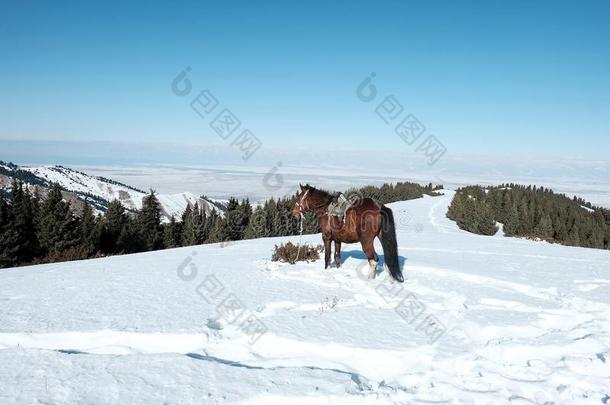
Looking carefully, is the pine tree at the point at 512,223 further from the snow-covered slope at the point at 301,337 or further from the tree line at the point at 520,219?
the snow-covered slope at the point at 301,337

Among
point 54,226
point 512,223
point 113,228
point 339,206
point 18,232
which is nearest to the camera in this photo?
point 339,206

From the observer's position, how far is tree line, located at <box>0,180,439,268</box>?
107 ft

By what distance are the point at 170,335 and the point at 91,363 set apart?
983 mm

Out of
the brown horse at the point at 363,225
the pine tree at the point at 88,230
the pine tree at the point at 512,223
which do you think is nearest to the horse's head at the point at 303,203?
the brown horse at the point at 363,225

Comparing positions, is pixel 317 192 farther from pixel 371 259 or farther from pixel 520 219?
pixel 520 219

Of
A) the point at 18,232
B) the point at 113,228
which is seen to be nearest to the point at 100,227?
the point at 113,228

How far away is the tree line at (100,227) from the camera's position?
32.5 metres

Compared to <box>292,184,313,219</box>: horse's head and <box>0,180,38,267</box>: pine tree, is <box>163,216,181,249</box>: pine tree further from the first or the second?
<box>292,184,313,219</box>: horse's head

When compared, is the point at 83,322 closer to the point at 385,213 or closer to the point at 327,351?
the point at 327,351

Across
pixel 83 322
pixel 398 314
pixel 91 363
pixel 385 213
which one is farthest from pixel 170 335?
pixel 385 213

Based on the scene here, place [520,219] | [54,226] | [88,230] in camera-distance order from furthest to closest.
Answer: [520,219], [88,230], [54,226]

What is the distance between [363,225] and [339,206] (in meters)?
0.69

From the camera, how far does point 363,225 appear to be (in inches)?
317

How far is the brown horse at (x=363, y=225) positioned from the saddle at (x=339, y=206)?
7cm
